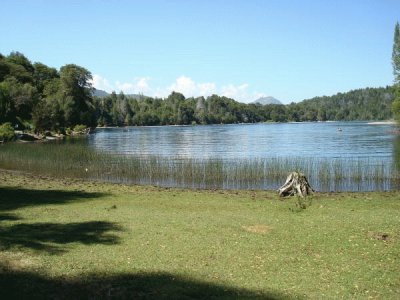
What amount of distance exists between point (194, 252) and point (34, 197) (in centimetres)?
1067

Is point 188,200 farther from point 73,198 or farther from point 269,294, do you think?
point 269,294

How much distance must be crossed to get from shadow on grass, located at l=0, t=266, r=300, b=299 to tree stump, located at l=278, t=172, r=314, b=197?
44.4 feet

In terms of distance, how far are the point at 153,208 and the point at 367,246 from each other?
28.0 ft

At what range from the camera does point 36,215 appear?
46.1 feet

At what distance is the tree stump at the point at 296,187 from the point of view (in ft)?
68.8

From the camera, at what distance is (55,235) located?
11289 mm

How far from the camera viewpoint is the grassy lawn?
789 cm

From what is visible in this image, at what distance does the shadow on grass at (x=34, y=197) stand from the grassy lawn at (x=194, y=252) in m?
0.23

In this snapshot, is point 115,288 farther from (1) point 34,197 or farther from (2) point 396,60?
(2) point 396,60

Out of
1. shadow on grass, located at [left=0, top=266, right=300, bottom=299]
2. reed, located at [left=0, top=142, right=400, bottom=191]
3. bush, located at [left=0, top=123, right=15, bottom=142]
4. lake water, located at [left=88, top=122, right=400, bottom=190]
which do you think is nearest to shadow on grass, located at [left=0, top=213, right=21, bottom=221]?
shadow on grass, located at [left=0, top=266, right=300, bottom=299]

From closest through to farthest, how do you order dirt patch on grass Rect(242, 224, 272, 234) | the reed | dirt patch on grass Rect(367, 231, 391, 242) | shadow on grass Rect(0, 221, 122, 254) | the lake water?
shadow on grass Rect(0, 221, 122, 254) < dirt patch on grass Rect(367, 231, 391, 242) < dirt patch on grass Rect(242, 224, 272, 234) < the reed < the lake water

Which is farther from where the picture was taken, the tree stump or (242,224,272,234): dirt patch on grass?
the tree stump

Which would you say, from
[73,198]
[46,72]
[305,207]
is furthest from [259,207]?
[46,72]

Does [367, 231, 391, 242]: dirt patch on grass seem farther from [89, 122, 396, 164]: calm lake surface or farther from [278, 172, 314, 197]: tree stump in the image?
[89, 122, 396, 164]: calm lake surface
